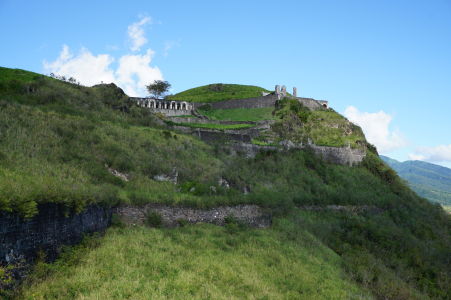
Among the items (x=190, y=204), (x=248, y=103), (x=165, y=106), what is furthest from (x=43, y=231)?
(x=248, y=103)

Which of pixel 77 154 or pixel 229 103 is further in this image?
pixel 229 103

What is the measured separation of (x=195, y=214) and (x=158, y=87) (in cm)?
4361

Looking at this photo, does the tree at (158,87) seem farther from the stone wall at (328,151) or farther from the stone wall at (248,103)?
the stone wall at (328,151)

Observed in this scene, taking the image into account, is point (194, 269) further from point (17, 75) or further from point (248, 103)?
point (248, 103)

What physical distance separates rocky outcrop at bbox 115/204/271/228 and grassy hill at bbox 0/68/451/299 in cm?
37

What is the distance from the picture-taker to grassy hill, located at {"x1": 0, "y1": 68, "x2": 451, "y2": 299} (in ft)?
34.4

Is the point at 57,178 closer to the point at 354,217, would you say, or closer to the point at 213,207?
the point at 213,207

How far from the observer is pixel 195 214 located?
16203 mm

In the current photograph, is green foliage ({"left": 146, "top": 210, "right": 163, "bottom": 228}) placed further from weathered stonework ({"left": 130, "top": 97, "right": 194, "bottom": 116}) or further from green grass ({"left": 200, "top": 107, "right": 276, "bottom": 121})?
weathered stonework ({"left": 130, "top": 97, "right": 194, "bottom": 116})

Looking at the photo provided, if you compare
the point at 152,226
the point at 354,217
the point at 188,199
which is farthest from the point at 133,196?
the point at 354,217

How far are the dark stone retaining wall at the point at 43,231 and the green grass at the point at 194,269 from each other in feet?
1.57

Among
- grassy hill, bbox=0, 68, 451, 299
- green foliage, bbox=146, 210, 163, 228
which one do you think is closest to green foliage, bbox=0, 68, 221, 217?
grassy hill, bbox=0, 68, 451, 299

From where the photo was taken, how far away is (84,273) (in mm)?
9867

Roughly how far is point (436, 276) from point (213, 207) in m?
14.2
